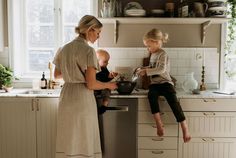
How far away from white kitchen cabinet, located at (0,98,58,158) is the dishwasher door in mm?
525

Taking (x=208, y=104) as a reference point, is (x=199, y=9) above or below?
above

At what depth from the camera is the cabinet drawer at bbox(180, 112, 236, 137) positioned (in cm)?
293

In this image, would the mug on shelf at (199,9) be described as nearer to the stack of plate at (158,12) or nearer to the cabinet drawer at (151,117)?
the stack of plate at (158,12)

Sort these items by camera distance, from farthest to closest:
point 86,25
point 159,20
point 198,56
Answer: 1. point 198,56
2. point 159,20
3. point 86,25

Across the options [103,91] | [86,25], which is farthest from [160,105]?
[86,25]

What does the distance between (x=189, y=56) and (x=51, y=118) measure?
1.63 meters

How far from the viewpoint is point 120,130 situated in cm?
291

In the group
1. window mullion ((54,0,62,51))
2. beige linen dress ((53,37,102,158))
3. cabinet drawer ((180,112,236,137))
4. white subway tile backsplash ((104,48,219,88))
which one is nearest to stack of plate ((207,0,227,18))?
white subway tile backsplash ((104,48,219,88))

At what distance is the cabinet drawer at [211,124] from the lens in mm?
2930

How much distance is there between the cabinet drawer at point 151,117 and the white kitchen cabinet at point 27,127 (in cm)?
83

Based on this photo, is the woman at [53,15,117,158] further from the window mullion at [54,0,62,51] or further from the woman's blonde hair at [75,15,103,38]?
the window mullion at [54,0,62,51]

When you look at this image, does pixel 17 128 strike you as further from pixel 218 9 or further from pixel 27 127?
pixel 218 9

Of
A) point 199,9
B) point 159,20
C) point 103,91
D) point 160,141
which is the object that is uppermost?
point 199,9

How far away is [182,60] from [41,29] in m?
1.65
